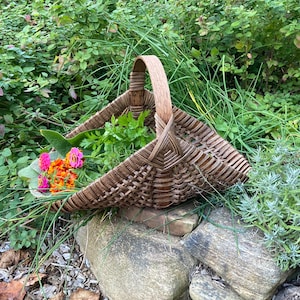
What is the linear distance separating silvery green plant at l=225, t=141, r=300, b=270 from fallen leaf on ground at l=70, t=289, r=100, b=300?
0.57 metres

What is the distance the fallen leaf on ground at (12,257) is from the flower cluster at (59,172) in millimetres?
354

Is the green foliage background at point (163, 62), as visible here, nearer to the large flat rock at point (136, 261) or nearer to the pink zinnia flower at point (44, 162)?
the pink zinnia flower at point (44, 162)

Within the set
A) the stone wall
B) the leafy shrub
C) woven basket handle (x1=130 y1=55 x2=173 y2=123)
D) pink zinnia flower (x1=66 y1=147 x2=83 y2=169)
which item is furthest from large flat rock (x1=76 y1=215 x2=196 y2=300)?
the leafy shrub

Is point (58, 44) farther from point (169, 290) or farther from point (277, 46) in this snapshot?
point (169, 290)

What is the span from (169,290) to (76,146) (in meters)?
0.59

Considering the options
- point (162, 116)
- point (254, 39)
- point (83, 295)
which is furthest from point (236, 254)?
point (254, 39)

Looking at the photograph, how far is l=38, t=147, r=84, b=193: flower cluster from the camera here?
4.27ft

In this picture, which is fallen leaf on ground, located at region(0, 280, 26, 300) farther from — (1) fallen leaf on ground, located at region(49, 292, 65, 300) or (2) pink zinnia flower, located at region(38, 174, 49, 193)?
(2) pink zinnia flower, located at region(38, 174, 49, 193)

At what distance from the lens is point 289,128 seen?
1.49 m

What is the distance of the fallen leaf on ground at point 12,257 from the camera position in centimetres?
150

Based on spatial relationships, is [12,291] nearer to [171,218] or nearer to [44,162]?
[44,162]

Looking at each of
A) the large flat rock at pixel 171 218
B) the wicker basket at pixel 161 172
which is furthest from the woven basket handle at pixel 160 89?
the large flat rock at pixel 171 218

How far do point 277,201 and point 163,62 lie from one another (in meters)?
0.86

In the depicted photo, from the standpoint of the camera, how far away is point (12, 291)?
1.39 metres
